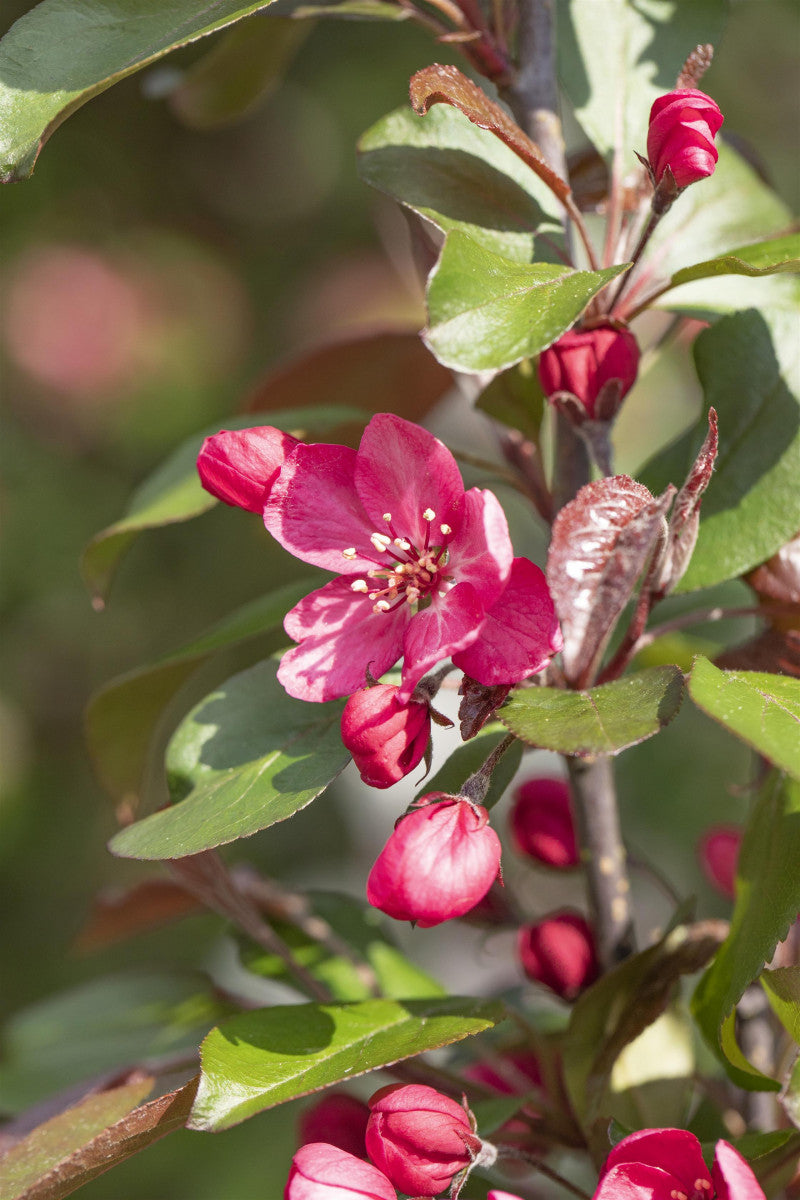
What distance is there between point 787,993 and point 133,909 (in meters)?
0.63

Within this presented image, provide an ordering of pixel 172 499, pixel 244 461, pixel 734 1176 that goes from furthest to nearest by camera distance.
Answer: pixel 172 499, pixel 244 461, pixel 734 1176

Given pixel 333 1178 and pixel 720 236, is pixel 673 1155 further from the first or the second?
pixel 720 236

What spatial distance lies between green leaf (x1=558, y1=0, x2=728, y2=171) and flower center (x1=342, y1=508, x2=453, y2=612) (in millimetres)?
328

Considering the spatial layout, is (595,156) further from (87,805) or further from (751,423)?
(87,805)

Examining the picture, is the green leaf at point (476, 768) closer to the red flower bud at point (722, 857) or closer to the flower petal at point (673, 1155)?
the flower petal at point (673, 1155)

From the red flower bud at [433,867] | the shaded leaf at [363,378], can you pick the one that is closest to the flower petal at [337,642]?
the red flower bud at [433,867]

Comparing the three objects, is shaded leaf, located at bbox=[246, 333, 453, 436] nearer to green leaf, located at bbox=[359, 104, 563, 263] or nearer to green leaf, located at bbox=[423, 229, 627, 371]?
green leaf, located at bbox=[359, 104, 563, 263]

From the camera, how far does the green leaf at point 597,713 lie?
20.7 inches

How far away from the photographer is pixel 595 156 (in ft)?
2.94

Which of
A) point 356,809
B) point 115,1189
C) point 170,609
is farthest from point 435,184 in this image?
point 356,809

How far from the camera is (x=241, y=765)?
685 mm

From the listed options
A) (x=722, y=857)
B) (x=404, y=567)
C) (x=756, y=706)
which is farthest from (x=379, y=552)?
(x=722, y=857)

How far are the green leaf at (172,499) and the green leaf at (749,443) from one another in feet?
0.91

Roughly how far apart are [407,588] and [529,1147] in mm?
413
